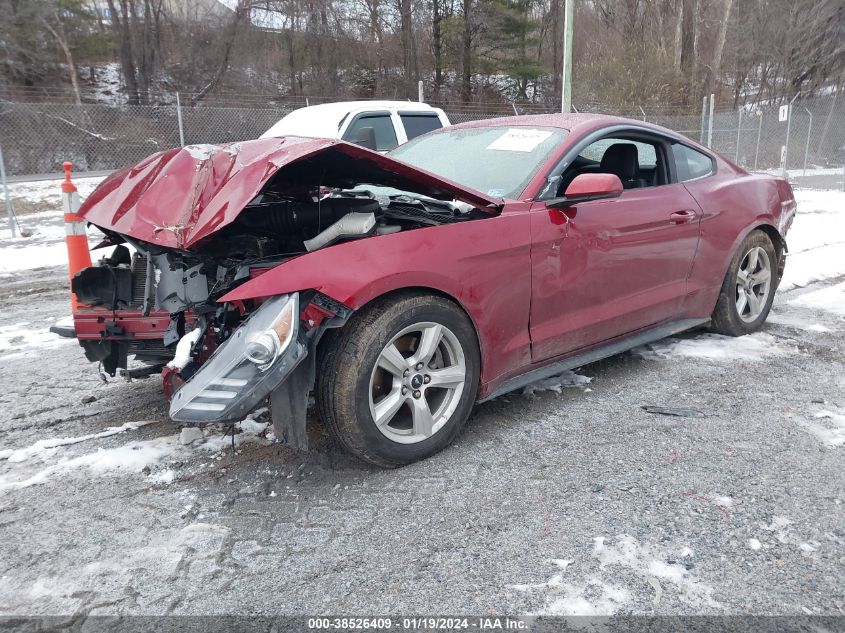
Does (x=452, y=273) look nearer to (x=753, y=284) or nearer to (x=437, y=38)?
(x=753, y=284)

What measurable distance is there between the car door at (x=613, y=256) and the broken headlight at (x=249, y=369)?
1354 millimetres

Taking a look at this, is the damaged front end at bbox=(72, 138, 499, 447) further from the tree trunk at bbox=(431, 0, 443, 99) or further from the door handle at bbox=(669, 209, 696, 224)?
the tree trunk at bbox=(431, 0, 443, 99)

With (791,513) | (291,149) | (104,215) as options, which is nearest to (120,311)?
(104,215)

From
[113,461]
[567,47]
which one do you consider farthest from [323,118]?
[567,47]

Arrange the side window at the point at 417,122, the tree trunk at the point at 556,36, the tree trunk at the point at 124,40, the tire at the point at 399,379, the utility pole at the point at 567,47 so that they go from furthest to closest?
the tree trunk at the point at 556,36 → the tree trunk at the point at 124,40 → the utility pole at the point at 567,47 → the side window at the point at 417,122 → the tire at the point at 399,379

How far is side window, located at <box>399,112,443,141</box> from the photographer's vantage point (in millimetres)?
9078

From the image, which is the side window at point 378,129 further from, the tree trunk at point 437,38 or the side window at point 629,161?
the tree trunk at point 437,38

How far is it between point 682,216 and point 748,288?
1139 millimetres

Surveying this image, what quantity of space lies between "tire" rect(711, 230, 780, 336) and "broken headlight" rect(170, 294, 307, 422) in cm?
338

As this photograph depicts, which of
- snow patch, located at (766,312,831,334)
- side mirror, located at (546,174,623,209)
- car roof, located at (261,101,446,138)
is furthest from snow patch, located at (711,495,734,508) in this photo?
car roof, located at (261,101,446,138)

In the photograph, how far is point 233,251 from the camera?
126 inches

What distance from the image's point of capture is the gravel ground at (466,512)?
2152mm

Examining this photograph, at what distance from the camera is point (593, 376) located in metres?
4.10

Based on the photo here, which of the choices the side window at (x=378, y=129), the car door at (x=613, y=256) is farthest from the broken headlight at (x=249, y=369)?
the side window at (x=378, y=129)
